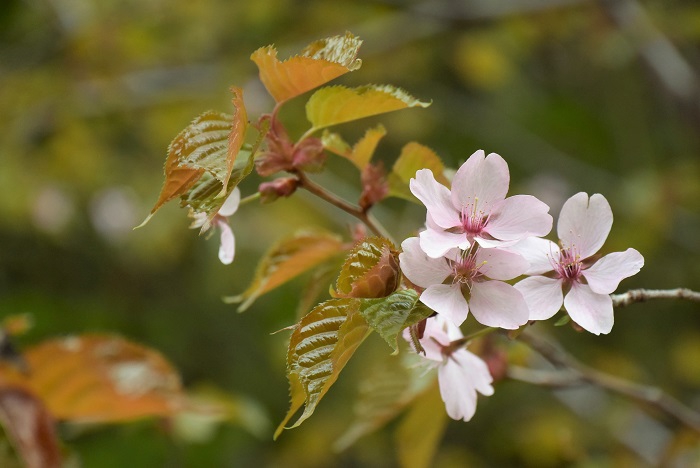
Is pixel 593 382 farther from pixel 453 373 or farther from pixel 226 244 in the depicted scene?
pixel 226 244

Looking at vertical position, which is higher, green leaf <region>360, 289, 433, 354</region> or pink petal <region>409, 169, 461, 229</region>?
pink petal <region>409, 169, 461, 229</region>

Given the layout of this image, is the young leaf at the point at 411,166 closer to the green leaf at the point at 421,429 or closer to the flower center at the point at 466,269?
the flower center at the point at 466,269

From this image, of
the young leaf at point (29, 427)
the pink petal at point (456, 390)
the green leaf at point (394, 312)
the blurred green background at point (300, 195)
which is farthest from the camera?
the blurred green background at point (300, 195)

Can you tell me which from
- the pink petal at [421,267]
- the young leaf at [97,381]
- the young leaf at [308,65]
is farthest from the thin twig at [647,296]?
the young leaf at [97,381]

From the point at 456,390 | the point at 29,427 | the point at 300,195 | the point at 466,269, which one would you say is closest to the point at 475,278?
the point at 466,269

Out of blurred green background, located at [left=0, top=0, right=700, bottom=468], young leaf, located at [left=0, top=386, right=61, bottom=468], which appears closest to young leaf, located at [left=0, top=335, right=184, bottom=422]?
young leaf, located at [left=0, top=386, right=61, bottom=468]

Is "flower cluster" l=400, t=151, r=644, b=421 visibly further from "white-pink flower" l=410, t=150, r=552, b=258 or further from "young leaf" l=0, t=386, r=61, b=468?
"young leaf" l=0, t=386, r=61, b=468

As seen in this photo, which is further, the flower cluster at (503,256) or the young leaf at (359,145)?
the young leaf at (359,145)
